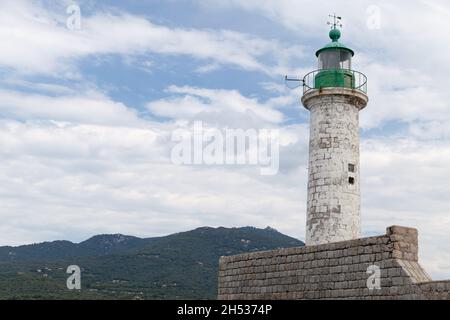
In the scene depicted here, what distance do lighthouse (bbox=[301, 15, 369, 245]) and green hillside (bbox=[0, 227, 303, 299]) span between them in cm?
3070

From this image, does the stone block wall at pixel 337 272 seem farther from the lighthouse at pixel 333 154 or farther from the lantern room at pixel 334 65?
the lantern room at pixel 334 65

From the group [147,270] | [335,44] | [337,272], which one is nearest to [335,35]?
[335,44]

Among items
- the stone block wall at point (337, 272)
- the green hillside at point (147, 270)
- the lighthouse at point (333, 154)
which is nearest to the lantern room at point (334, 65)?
the lighthouse at point (333, 154)

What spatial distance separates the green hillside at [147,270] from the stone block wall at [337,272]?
3157 cm

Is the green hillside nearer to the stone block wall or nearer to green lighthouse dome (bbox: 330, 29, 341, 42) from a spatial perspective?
green lighthouse dome (bbox: 330, 29, 341, 42)

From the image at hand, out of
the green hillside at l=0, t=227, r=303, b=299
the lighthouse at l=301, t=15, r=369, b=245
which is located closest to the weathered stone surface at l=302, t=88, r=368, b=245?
the lighthouse at l=301, t=15, r=369, b=245

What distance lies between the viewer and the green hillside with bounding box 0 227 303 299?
5222 centimetres

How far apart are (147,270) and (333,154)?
54.2 meters

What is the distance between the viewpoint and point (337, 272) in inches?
568

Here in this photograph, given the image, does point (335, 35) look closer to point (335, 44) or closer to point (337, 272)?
point (335, 44)

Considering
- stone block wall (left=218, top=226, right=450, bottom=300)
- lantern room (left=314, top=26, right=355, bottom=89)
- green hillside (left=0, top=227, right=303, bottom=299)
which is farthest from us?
green hillside (left=0, top=227, right=303, bottom=299)
